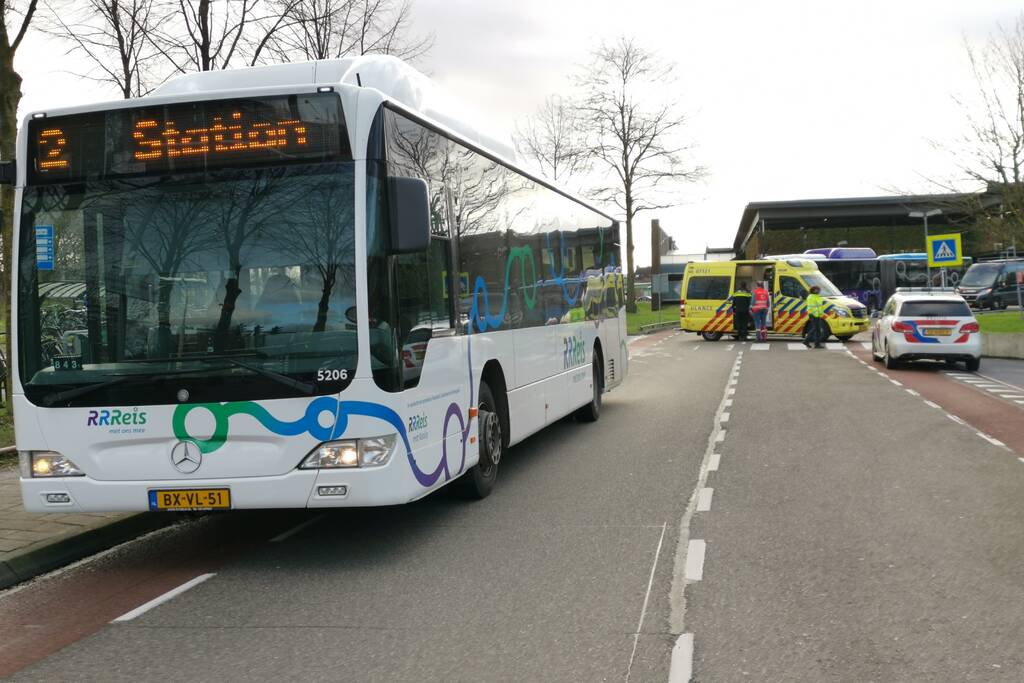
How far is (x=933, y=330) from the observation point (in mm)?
22766

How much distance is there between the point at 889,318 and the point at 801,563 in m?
18.6

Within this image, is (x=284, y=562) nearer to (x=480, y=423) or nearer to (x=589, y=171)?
(x=480, y=423)

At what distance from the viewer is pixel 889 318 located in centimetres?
2409

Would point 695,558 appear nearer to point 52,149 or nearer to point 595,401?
point 52,149

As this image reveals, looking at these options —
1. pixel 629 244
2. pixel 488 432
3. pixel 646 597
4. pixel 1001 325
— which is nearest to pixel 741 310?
pixel 1001 325

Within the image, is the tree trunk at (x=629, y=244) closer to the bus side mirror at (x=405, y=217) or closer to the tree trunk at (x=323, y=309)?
the bus side mirror at (x=405, y=217)

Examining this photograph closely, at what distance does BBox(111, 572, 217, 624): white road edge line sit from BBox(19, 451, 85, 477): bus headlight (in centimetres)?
99

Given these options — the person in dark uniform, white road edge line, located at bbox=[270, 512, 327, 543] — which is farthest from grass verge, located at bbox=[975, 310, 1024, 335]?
white road edge line, located at bbox=[270, 512, 327, 543]

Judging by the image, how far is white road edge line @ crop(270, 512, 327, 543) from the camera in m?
7.98

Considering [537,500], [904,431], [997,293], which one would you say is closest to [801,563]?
[537,500]

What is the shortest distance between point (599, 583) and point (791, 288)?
3064cm

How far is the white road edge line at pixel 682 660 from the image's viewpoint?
4625 millimetres

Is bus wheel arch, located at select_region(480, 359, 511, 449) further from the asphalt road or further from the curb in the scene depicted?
the curb

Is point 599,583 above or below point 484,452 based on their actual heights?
below
